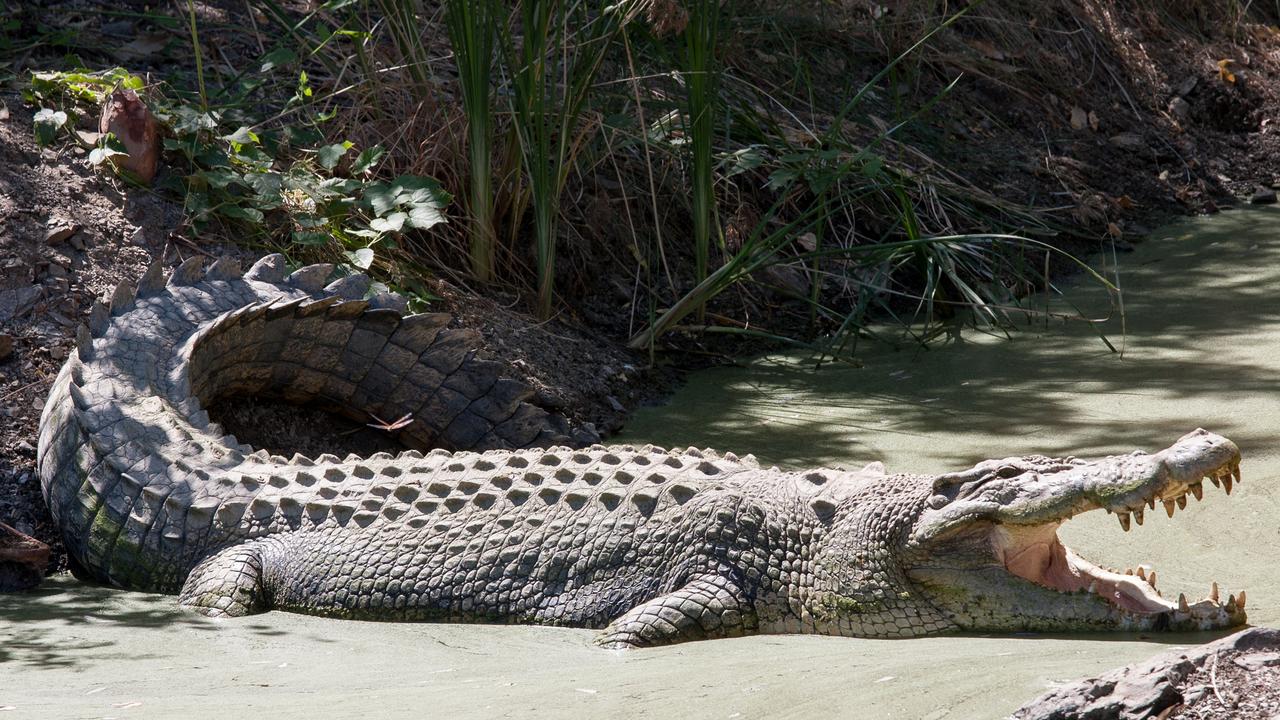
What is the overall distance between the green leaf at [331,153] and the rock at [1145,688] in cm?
449

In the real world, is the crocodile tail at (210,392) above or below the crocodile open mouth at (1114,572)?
above

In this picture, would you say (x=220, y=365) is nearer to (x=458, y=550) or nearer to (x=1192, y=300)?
(x=458, y=550)

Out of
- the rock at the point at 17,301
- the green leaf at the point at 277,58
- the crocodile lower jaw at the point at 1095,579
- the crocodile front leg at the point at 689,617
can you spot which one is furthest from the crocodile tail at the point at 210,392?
the crocodile lower jaw at the point at 1095,579

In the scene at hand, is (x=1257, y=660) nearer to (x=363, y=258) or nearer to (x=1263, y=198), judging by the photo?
Result: (x=363, y=258)

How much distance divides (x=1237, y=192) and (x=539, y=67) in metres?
4.99

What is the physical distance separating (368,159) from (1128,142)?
5265 mm

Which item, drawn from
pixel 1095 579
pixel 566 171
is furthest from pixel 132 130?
pixel 1095 579

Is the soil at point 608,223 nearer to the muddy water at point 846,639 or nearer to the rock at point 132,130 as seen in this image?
the rock at point 132,130

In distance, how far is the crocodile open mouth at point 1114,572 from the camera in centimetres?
295

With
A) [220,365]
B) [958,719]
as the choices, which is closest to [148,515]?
[220,365]

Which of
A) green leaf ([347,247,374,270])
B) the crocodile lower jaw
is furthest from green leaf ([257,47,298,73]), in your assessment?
the crocodile lower jaw

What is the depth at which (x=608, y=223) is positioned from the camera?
6.64m

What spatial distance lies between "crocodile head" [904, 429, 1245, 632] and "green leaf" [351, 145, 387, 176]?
3425mm

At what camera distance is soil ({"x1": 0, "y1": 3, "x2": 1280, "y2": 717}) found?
199 inches
